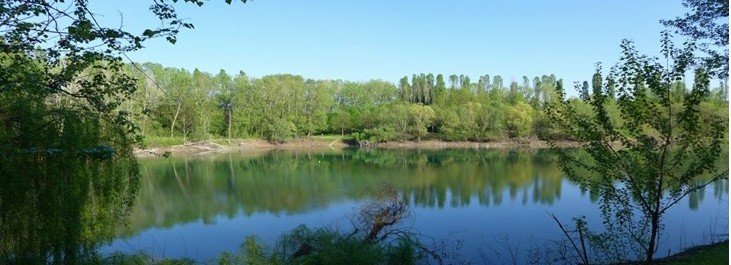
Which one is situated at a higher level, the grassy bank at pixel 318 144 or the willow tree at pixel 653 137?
the willow tree at pixel 653 137

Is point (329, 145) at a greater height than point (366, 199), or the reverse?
point (329, 145)

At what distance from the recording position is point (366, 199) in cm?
2027

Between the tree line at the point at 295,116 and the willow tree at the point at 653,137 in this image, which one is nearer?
the willow tree at the point at 653,137

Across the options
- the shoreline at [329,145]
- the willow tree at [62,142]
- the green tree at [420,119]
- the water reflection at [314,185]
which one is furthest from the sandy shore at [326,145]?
the willow tree at [62,142]

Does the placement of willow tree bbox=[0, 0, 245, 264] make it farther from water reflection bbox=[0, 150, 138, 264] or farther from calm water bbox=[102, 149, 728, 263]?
calm water bbox=[102, 149, 728, 263]

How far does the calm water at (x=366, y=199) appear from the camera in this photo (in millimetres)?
14156

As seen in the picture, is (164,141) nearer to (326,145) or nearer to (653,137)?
(326,145)

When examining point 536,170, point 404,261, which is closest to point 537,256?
point 404,261

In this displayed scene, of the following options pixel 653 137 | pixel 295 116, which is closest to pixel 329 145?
pixel 295 116

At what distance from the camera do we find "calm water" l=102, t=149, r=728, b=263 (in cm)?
1416

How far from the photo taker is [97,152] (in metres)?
3.97

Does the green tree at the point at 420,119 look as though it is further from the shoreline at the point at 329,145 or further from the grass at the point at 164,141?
the grass at the point at 164,141

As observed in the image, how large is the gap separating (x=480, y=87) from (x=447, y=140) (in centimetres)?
2653

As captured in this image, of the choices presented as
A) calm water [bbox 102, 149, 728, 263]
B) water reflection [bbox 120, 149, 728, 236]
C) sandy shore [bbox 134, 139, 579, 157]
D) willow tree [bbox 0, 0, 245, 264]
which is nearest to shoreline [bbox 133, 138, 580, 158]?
sandy shore [bbox 134, 139, 579, 157]
